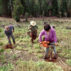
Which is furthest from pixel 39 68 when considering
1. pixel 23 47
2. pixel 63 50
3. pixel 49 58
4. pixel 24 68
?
pixel 23 47

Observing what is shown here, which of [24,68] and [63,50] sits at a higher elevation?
[24,68]

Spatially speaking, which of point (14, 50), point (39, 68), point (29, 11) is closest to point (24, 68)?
point (39, 68)

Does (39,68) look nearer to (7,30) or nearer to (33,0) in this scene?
(7,30)

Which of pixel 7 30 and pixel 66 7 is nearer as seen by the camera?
pixel 7 30

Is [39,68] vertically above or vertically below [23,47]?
above

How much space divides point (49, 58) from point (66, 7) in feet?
52.0

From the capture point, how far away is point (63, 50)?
872cm

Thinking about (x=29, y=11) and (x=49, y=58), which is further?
(x=29, y=11)

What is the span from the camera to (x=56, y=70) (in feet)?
18.8

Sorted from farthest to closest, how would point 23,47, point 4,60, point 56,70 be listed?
1. point 23,47
2. point 4,60
3. point 56,70

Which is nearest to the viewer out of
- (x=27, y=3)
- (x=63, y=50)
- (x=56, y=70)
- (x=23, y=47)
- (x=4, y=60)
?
(x=56, y=70)

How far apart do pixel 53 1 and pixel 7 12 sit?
5.88 meters

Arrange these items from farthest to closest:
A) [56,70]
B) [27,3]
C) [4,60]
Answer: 1. [27,3]
2. [4,60]
3. [56,70]

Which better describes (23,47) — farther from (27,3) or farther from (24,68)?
(27,3)
